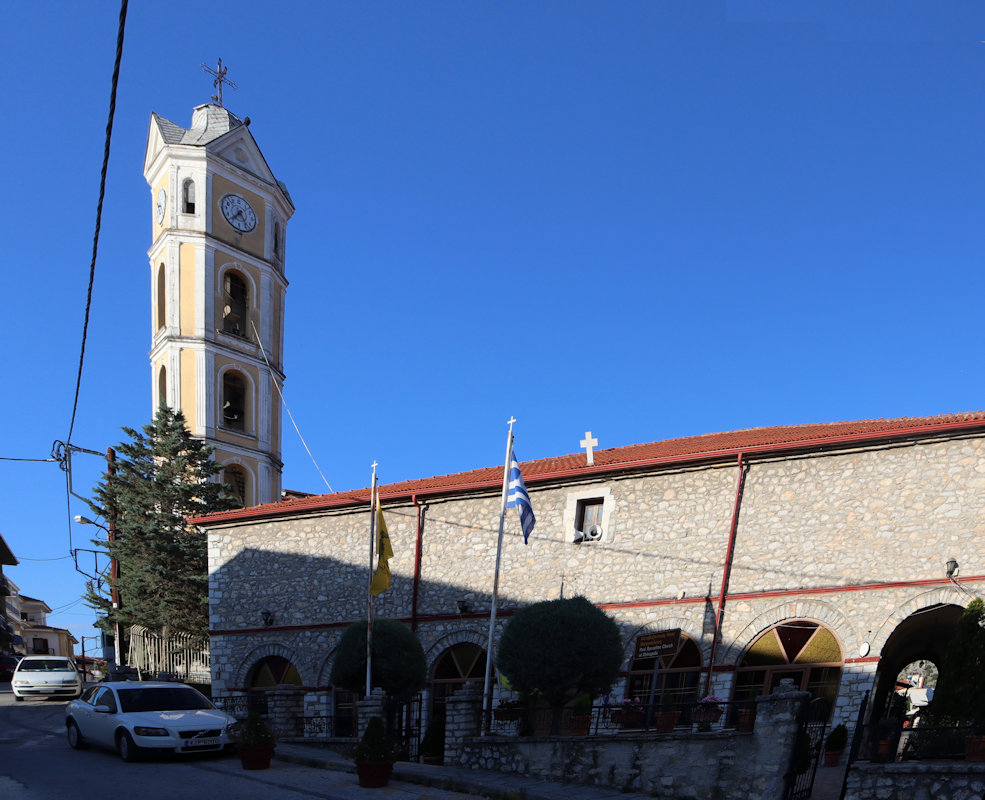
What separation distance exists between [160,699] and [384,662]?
12.0 ft

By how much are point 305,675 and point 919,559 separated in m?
12.6

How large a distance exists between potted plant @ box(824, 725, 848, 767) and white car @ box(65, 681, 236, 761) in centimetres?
880

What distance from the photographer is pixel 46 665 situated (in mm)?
26062

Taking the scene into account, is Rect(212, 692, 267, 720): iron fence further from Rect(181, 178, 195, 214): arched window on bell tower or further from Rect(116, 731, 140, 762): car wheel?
Rect(181, 178, 195, 214): arched window on bell tower

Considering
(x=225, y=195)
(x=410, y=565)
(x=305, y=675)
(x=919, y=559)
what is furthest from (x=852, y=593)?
(x=225, y=195)

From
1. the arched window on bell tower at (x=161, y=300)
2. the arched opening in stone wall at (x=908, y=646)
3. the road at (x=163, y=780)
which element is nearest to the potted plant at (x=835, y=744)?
the arched opening in stone wall at (x=908, y=646)

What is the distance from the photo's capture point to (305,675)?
1959 cm

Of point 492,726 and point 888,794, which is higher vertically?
point 888,794

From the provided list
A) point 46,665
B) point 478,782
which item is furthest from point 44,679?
point 478,782

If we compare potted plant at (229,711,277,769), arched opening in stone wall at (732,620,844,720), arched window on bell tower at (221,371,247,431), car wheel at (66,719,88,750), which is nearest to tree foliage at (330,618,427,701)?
potted plant at (229,711,277,769)

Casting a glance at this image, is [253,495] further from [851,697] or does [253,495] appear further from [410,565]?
[851,697]

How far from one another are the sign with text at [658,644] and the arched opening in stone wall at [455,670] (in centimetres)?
336

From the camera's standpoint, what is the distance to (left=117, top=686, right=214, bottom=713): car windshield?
1378 cm

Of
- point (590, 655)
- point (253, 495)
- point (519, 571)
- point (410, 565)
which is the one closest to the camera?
point (590, 655)
